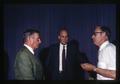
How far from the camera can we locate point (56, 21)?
8320mm

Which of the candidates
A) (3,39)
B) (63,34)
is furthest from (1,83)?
(63,34)

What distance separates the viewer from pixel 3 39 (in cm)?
830

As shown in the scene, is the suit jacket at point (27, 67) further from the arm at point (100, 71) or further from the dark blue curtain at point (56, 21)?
the arm at point (100, 71)

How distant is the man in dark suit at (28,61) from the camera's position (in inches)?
323

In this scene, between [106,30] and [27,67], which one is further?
[106,30]

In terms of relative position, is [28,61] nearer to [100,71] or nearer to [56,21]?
[56,21]

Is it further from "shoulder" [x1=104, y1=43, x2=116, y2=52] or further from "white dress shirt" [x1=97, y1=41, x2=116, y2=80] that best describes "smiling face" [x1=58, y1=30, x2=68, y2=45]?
"shoulder" [x1=104, y1=43, x2=116, y2=52]

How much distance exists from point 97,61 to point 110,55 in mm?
271

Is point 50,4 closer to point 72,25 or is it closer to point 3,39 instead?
point 72,25

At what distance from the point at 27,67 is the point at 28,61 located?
117 millimetres

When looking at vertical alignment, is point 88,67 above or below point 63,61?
below

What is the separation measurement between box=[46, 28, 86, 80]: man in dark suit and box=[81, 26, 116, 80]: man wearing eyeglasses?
0.70ft

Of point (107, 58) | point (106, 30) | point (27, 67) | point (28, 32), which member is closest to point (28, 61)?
point (27, 67)

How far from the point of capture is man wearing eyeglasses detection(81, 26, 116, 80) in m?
8.26
